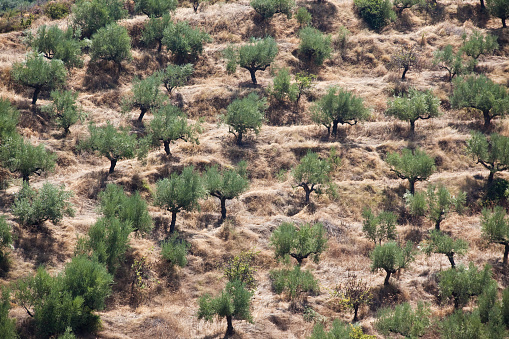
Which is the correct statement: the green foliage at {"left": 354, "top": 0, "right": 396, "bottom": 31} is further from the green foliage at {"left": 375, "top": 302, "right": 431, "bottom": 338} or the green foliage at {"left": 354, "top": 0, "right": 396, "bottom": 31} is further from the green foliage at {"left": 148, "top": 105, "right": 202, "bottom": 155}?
the green foliage at {"left": 375, "top": 302, "right": 431, "bottom": 338}

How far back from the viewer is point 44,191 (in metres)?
29.9

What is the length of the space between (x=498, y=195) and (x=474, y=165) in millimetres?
3879

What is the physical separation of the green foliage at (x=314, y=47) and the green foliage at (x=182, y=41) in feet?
32.9

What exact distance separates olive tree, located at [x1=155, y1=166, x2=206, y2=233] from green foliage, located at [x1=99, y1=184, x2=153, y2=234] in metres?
1.55

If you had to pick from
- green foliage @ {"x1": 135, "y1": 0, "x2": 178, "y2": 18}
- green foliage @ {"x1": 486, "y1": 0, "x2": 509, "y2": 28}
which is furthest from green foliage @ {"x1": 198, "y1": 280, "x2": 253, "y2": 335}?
green foliage @ {"x1": 486, "y1": 0, "x2": 509, "y2": 28}

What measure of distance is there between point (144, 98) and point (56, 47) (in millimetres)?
9769

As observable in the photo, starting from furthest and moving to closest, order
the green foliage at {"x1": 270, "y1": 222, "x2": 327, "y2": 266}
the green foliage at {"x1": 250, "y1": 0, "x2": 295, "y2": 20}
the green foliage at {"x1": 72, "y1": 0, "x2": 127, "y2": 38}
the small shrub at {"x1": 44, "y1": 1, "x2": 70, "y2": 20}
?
the green foliage at {"x1": 250, "y1": 0, "x2": 295, "y2": 20}, the small shrub at {"x1": 44, "y1": 1, "x2": 70, "y2": 20}, the green foliage at {"x1": 72, "y1": 0, "x2": 127, "y2": 38}, the green foliage at {"x1": 270, "y1": 222, "x2": 327, "y2": 266}

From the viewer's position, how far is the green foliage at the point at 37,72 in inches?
1558

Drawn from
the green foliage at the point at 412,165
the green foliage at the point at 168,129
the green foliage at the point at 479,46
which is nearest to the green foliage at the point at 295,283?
the green foliage at the point at 412,165

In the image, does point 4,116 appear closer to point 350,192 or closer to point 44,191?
point 44,191

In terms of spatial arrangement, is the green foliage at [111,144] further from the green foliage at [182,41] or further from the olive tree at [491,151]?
the olive tree at [491,151]

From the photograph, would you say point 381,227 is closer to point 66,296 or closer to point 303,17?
point 66,296

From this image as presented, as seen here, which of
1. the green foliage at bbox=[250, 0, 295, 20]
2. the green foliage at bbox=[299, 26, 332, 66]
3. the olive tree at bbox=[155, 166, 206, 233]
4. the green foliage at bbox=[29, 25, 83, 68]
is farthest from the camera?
the green foliage at bbox=[250, 0, 295, 20]

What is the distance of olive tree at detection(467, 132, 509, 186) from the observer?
3666 cm
